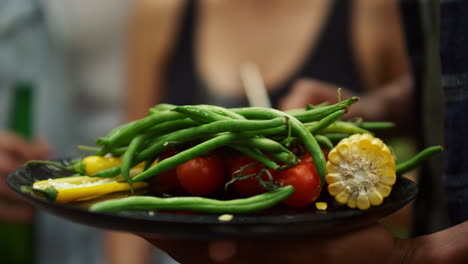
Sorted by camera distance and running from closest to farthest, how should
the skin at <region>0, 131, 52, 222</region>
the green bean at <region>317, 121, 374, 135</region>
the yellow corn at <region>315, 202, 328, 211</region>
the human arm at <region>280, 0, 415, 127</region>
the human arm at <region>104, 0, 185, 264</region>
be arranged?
the yellow corn at <region>315, 202, 328, 211</region>
the green bean at <region>317, 121, 374, 135</region>
the skin at <region>0, 131, 52, 222</region>
the human arm at <region>280, 0, 415, 127</region>
the human arm at <region>104, 0, 185, 264</region>

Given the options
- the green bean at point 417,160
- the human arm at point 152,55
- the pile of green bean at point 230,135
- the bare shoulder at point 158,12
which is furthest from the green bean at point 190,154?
the bare shoulder at point 158,12

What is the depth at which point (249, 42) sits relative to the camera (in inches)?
84.9

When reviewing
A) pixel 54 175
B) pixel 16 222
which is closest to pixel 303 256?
pixel 54 175

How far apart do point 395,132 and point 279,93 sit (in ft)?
1.74

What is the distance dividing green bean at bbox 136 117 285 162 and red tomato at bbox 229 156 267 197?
67mm

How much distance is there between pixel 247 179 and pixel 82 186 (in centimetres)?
30

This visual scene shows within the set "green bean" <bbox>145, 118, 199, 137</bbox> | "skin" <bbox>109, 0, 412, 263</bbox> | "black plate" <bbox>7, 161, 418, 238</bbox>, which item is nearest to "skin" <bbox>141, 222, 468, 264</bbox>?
"black plate" <bbox>7, 161, 418, 238</bbox>

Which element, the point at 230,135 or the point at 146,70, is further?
the point at 146,70

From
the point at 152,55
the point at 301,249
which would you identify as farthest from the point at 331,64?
the point at 301,249

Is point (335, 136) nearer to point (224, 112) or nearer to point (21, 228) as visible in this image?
point (224, 112)

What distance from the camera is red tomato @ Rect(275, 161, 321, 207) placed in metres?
0.84

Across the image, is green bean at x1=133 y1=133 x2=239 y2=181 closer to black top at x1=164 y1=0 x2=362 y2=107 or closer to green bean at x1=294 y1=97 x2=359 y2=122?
green bean at x1=294 y1=97 x2=359 y2=122

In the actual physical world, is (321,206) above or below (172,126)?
below

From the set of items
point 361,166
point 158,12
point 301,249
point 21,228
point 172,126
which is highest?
point 158,12
